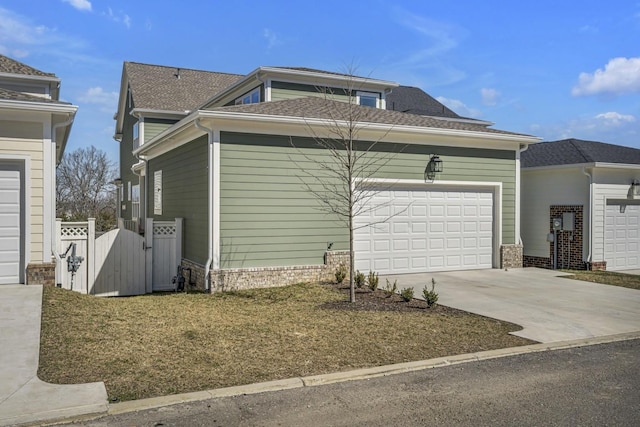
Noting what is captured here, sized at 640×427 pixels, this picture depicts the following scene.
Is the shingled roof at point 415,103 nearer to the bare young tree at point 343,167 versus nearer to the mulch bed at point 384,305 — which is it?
the bare young tree at point 343,167

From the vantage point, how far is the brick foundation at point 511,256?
47.1ft

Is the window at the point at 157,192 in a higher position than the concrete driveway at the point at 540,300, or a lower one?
higher

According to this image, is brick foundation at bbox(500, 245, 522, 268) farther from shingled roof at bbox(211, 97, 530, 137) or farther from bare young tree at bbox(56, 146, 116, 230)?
bare young tree at bbox(56, 146, 116, 230)

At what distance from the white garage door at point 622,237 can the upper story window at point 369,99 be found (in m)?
8.25

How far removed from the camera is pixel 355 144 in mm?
12336

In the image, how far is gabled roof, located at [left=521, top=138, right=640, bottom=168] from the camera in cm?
1629

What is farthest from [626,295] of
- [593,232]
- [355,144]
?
[355,144]

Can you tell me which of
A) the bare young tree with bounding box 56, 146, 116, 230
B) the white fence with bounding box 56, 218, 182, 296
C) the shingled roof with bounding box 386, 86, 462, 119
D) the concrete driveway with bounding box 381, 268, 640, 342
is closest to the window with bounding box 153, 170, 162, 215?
the white fence with bounding box 56, 218, 182, 296

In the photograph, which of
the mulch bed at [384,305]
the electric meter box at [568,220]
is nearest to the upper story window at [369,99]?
the electric meter box at [568,220]

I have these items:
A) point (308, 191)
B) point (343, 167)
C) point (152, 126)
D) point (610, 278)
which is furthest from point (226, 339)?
Answer: point (152, 126)

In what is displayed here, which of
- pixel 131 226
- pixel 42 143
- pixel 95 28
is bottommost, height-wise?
pixel 131 226

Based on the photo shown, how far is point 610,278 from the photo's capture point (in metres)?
13.5

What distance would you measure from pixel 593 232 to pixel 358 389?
13.3 m

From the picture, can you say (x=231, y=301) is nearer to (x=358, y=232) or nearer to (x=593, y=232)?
Result: (x=358, y=232)
